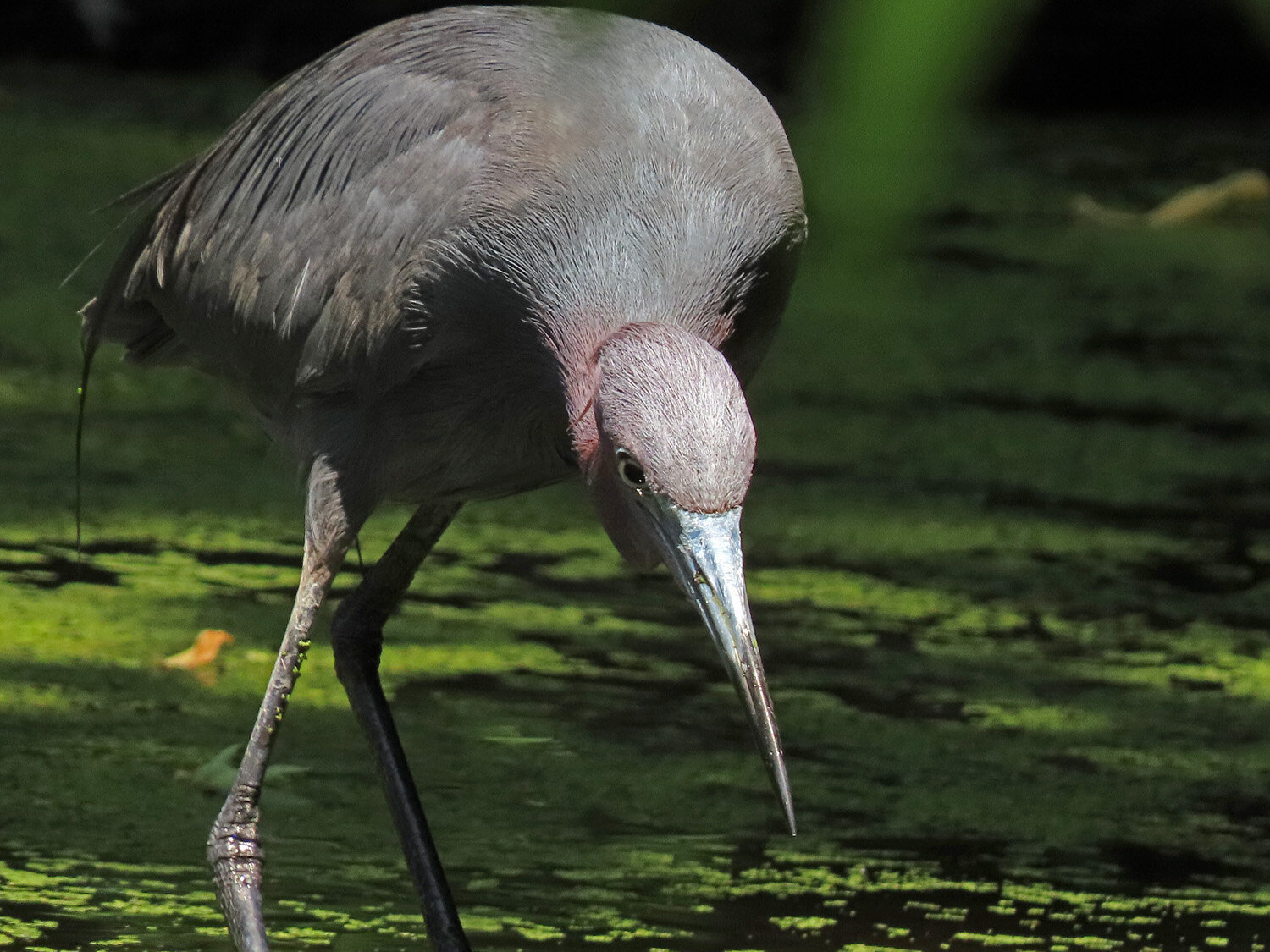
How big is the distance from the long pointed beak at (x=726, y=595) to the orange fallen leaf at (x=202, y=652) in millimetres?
2025

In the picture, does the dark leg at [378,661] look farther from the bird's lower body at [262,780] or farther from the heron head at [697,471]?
the heron head at [697,471]

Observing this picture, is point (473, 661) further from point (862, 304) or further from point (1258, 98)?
point (1258, 98)

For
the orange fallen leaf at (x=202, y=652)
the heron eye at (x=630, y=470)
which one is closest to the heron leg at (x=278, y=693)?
the heron eye at (x=630, y=470)

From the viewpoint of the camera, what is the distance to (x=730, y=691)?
165 inches

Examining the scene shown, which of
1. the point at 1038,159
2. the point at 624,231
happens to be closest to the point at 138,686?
the point at 624,231

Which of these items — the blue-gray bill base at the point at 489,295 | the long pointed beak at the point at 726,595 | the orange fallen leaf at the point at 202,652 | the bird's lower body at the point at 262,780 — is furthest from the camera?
the orange fallen leaf at the point at 202,652

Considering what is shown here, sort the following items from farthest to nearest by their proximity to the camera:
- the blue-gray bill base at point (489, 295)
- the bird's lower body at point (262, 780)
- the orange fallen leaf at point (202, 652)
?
the orange fallen leaf at point (202, 652) → the bird's lower body at point (262, 780) → the blue-gray bill base at point (489, 295)

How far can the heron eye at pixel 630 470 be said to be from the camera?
2.28 m

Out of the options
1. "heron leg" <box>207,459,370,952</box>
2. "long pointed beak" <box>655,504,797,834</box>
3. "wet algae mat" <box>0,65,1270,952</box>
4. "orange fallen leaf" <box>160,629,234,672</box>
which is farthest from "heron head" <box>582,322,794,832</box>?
"orange fallen leaf" <box>160,629,234,672</box>

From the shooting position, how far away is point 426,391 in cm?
269

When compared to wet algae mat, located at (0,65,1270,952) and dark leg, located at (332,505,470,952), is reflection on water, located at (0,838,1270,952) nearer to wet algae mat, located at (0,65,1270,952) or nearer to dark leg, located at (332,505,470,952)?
wet algae mat, located at (0,65,1270,952)

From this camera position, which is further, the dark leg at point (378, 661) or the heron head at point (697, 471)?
the dark leg at point (378, 661)

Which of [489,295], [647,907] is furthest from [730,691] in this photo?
[489,295]

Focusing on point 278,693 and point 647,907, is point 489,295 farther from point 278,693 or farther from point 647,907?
point 647,907
